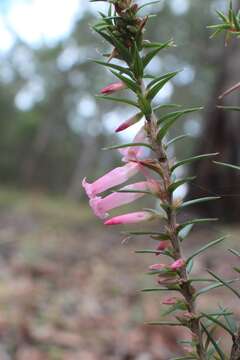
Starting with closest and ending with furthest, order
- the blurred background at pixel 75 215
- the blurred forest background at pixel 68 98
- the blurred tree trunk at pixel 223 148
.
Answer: the blurred background at pixel 75 215
the blurred tree trunk at pixel 223 148
the blurred forest background at pixel 68 98

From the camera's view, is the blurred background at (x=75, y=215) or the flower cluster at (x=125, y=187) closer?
the flower cluster at (x=125, y=187)

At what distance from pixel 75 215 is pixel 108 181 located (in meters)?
8.04

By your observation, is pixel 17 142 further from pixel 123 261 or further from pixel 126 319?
pixel 126 319

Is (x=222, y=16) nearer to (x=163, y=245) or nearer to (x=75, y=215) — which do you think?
(x=163, y=245)

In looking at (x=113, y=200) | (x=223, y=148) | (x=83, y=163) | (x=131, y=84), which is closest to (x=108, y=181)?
(x=113, y=200)

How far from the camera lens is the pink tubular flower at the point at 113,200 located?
23.8 inches

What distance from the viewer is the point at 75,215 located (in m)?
8.62

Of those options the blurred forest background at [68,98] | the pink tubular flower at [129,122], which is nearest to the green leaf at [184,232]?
the pink tubular flower at [129,122]

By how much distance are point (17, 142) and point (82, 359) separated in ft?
54.5

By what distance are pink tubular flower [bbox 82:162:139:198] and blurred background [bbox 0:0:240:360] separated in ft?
0.35

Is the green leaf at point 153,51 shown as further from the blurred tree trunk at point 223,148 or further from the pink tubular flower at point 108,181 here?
the blurred tree trunk at point 223,148

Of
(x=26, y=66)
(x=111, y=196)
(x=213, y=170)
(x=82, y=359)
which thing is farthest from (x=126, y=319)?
(x=26, y=66)

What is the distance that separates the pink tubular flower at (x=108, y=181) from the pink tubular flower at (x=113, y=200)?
0.01 metres

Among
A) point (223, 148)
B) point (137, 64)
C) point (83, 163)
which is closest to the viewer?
point (137, 64)
